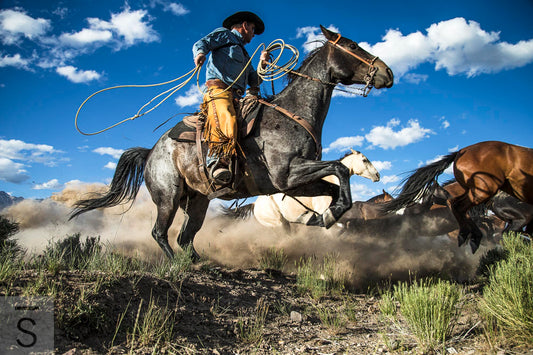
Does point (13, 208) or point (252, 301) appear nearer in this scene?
point (252, 301)

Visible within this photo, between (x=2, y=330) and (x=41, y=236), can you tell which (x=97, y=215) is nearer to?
(x=41, y=236)

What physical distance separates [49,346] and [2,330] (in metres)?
0.35

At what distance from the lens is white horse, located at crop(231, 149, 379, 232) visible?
936cm

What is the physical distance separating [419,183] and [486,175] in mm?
1368

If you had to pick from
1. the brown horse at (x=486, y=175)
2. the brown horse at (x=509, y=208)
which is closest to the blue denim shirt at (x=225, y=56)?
the brown horse at (x=486, y=175)

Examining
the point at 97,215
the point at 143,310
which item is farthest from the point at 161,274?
the point at 97,215

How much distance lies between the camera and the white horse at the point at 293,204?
9359 millimetres

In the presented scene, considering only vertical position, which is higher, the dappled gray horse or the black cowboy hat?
the black cowboy hat

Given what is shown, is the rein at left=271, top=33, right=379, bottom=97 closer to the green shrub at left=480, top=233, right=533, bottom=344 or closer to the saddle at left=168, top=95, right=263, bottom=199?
the saddle at left=168, top=95, right=263, bottom=199

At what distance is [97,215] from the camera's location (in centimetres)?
1348

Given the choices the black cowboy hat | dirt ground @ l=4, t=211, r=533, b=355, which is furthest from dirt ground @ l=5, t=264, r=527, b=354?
the black cowboy hat

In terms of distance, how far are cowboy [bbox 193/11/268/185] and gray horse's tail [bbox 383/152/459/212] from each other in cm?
438

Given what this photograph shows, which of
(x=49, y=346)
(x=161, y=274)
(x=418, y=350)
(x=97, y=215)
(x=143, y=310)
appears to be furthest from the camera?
(x=97, y=215)

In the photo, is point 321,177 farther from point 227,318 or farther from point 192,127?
point 192,127
